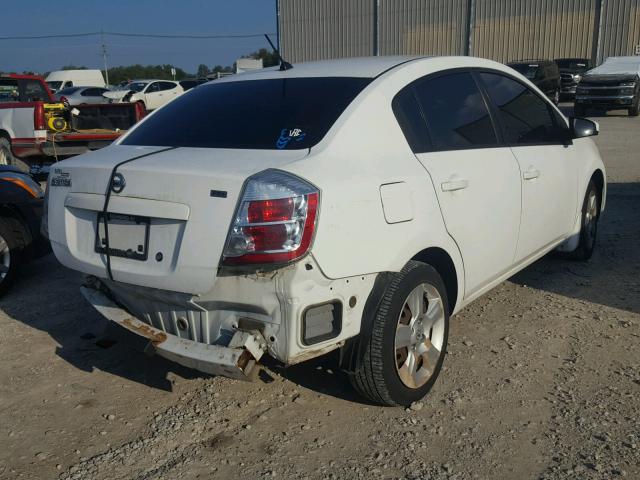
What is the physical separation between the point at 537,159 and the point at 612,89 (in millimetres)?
18863

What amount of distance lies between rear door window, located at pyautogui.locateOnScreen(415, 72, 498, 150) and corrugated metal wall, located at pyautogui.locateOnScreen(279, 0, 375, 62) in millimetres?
35459

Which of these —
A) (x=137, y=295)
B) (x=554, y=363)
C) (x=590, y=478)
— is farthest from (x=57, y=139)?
(x=590, y=478)

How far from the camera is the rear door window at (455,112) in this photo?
11.6ft

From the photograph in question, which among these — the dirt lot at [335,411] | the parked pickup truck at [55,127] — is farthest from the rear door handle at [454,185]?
the parked pickup truck at [55,127]

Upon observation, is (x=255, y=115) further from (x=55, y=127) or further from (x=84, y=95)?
(x=84, y=95)

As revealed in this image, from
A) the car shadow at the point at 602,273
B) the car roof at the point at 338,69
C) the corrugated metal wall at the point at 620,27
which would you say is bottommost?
the car shadow at the point at 602,273

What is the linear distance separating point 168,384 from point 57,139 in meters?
8.09

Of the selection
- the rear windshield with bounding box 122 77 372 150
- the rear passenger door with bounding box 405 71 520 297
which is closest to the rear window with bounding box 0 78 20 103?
the rear windshield with bounding box 122 77 372 150

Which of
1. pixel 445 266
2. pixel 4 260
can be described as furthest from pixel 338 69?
pixel 4 260

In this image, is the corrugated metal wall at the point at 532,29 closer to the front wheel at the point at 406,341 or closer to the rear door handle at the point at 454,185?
the rear door handle at the point at 454,185

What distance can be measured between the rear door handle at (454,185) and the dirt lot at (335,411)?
42.8 inches

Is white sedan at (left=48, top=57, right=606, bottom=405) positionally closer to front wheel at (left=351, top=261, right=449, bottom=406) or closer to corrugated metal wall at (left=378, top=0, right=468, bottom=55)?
front wheel at (left=351, top=261, right=449, bottom=406)

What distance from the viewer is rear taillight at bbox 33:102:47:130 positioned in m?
10.4

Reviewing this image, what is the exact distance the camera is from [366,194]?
287 cm
